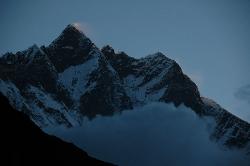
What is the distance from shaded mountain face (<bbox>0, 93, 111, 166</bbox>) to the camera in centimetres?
9619

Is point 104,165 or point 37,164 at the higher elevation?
point 104,165

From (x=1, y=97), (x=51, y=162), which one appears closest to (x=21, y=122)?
(x=1, y=97)

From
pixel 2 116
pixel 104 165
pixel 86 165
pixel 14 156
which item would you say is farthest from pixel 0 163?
pixel 104 165

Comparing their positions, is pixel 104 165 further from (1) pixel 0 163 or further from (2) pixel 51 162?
(1) pixel 0 163

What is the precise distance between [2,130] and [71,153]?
21896 mm

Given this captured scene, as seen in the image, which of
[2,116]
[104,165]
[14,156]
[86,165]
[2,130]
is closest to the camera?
[14,156]

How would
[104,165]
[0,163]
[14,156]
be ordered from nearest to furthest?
[0,163], [14,156], [104,165]

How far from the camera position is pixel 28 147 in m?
105

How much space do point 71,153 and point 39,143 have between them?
1182cm

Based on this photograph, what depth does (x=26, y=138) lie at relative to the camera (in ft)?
360

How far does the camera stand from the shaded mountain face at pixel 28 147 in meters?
96.2

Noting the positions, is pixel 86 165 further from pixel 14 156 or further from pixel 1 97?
pixel 14 156

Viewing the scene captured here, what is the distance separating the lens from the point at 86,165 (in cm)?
11919

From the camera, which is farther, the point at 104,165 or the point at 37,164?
the point at 104,165
